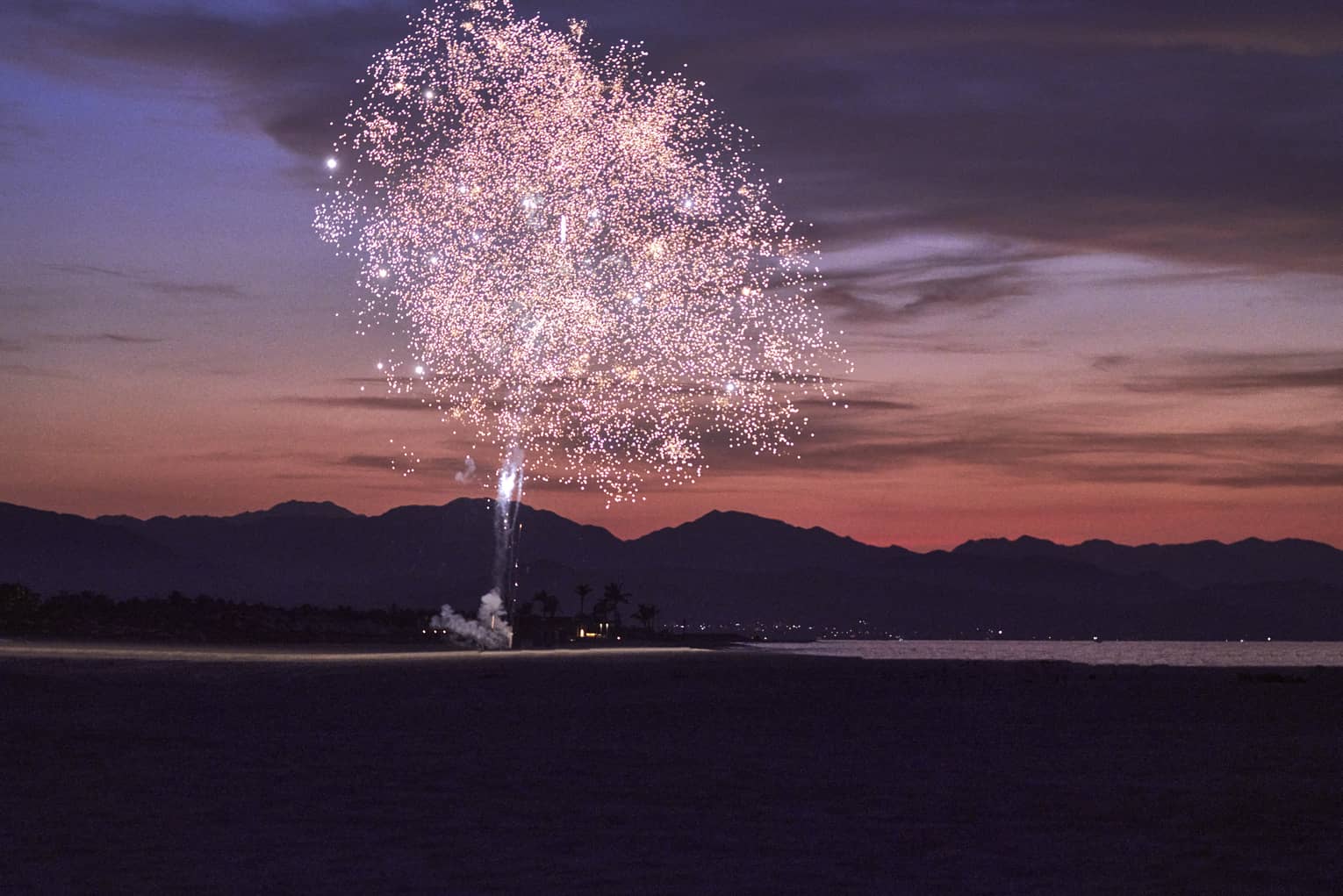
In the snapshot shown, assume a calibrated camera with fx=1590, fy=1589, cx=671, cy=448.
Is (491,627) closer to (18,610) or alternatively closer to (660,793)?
(18,610)

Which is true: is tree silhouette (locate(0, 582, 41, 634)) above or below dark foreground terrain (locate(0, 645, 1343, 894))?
above

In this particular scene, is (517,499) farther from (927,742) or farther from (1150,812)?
(1150,812)

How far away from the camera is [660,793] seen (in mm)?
17484

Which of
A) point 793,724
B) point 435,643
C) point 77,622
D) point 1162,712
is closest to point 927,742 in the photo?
point 793,724

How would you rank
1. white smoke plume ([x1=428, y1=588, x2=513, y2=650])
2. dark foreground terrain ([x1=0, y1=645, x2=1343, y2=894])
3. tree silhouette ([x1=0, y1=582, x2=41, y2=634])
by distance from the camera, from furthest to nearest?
1. tree silhouette ([x1=0, y1=582, x2=41, y2=634])
2. white smoke plume ([x1=428, y1=588, x2=513, y2=650])
3. dark foreground terrain ([x1=0, y1=645, x2=1343, y2=894])

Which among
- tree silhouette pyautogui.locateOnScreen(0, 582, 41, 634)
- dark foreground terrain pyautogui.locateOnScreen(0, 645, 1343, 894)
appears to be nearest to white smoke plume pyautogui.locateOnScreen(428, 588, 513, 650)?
tree silhouette pyautogui.locateOnScreen(0, 582, 41, 634)

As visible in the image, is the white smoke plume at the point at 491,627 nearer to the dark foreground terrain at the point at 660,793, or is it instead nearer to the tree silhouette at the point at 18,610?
the tree silhouette at the point at 18,610

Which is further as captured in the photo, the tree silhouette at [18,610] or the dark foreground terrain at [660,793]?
the tree silhouette at [18,610]

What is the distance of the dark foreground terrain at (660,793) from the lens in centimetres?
1256

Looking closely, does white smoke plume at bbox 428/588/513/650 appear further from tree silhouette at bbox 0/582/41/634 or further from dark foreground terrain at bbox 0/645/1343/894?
dark foreground terrain at bbox 0/645/1343/894

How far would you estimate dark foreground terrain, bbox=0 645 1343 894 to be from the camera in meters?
12.6

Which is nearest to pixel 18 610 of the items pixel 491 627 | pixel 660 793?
pixel 491 627

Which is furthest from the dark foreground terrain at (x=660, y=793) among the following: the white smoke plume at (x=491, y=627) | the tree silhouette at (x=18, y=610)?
the tree silhouette at (x=18, y=610)

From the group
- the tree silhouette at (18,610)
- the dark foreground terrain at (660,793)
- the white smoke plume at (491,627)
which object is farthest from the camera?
the tree silhouette at (18,610)
